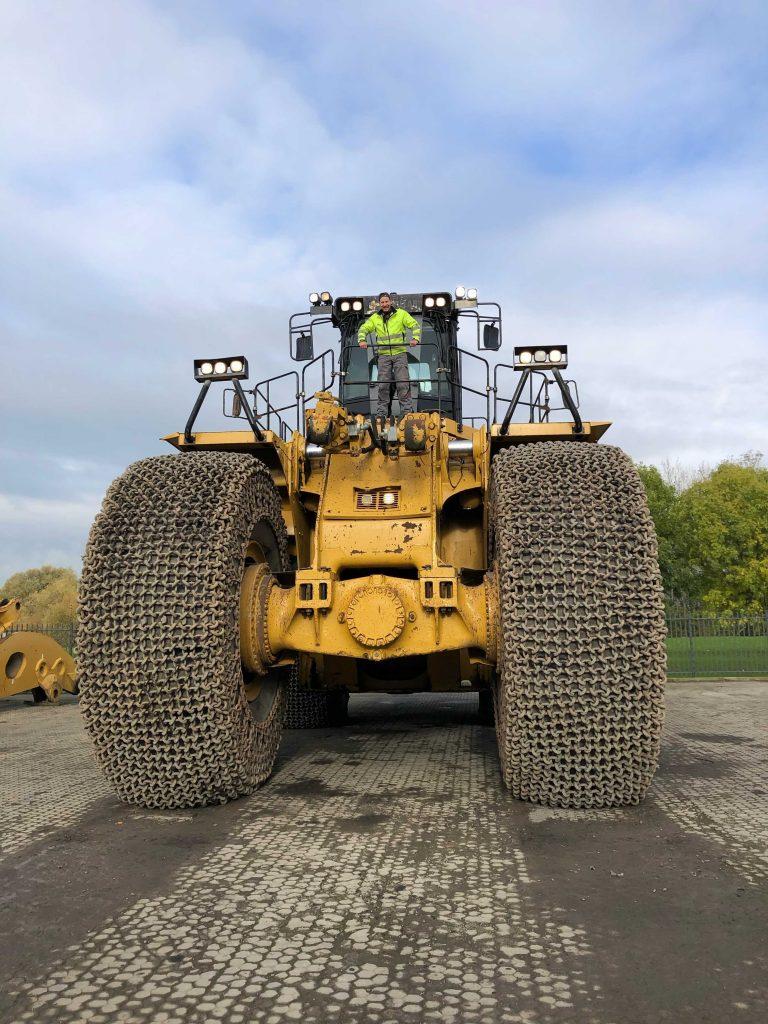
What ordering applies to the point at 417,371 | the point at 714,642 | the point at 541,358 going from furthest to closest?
the point at 714,642
the point at 417,371
the point at 541,358

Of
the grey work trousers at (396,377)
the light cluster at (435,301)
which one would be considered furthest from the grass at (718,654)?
the grey work trousers at (396,377)

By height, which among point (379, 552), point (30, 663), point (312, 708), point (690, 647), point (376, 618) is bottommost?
point (312, 708)

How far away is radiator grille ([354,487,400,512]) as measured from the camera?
553cm

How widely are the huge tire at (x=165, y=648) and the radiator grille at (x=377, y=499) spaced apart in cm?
109

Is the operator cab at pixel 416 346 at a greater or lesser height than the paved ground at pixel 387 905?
greater

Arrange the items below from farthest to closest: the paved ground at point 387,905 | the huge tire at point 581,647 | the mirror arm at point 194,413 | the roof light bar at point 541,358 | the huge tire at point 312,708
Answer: the huge tire at point 312,708 < the mirror arm at point 194,413 < the roof light bar at point 541,358 < the huge tire at point 581,647 < the paved ground at point 387,905

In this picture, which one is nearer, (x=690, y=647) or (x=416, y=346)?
(x=416, y=346)

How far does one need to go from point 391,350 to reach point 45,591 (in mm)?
29001

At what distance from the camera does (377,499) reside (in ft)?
18.3

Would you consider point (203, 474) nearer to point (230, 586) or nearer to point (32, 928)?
point (230, 586)

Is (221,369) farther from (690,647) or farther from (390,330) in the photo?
(690,647)

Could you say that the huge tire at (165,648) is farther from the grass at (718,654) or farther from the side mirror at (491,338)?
the grass at (718,654)

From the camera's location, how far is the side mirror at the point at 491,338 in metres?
7.00

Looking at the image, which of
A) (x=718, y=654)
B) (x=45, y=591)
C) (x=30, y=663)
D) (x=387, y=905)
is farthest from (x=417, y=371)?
(x=45, y=591)
